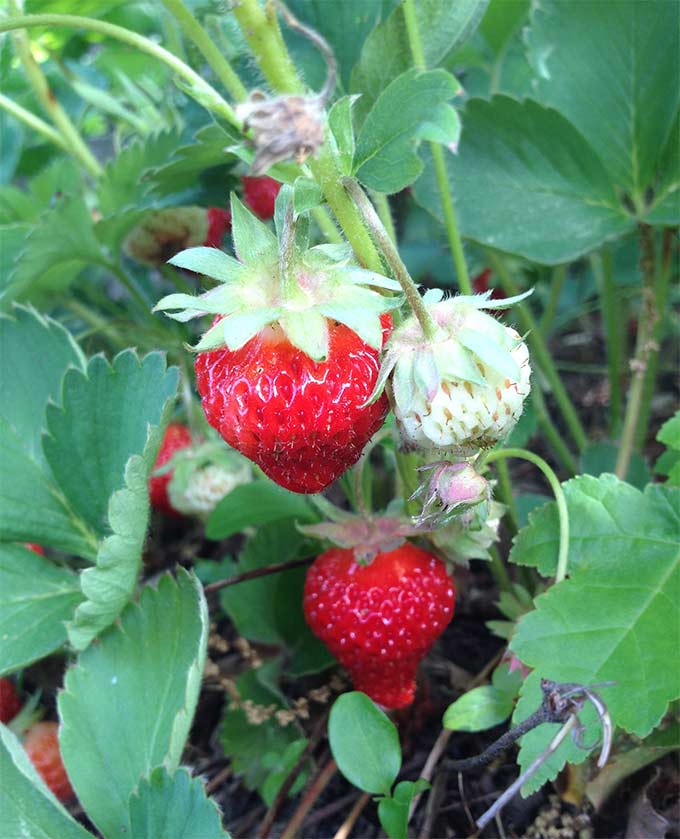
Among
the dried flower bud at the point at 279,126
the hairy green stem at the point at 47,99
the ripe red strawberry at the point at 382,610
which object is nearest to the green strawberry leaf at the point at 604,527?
the ripe red strawberry at the point at 382,610

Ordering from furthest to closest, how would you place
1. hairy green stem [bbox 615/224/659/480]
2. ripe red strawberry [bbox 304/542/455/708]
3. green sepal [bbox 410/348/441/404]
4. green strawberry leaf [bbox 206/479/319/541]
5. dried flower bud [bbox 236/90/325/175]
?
hairy green stem [bbox 615/224/659/480] < green strawberry leaf [bbox 206/479/319/541] < ripe red strawberry [bbox 304/542/455/708] < green sepal [bbox 410/348/441/404] < dried flower bud [bbox 236/90/325/175]

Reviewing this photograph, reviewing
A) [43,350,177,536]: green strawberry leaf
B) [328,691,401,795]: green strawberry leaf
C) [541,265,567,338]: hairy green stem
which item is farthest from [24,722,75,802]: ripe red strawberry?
[541,265,567,338]: hairy green stem

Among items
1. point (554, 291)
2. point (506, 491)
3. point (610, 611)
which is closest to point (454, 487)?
point (610, 611)

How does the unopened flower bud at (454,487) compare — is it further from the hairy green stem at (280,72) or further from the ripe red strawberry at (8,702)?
the ripe red strawberry at (8,702)

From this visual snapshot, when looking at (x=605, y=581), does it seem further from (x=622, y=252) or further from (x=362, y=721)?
(x=622, y=252)

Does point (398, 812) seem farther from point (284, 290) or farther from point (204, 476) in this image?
point (204, 476)

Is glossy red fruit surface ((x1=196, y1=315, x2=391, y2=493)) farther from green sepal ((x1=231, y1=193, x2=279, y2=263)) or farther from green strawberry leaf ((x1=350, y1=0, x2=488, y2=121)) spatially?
green strawberry leaf ((x1=350, y1=0, x2=488, y2=121))
